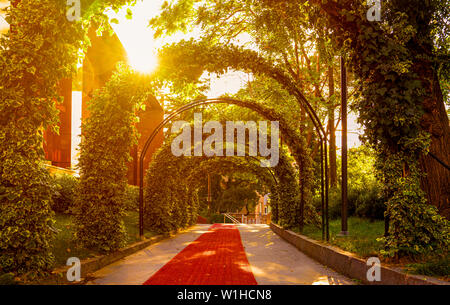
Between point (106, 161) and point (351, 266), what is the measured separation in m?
5.29

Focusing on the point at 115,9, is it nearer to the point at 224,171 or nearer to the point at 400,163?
the point at 400,163

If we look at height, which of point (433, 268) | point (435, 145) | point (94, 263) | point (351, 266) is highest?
point (435, 145)

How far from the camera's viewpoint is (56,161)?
14.5 m

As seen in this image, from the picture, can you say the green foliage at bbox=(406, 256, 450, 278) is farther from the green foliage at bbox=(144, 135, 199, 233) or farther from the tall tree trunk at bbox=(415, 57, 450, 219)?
the green foliage at bbox=(144, 135, 199, 233)

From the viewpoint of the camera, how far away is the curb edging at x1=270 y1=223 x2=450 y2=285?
15.1 ft

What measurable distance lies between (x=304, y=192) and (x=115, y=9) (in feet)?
30.9

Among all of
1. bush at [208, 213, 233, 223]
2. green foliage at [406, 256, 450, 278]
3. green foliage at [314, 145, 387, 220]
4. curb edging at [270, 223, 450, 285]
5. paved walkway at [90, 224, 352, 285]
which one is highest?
green foliage at [314, 145, 387, 220]

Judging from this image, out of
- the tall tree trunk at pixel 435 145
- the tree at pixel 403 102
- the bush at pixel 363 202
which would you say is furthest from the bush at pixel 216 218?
the tall tree trunk at pixel 435 145

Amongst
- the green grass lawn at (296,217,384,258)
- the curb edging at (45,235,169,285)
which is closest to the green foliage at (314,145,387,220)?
the green grass lawn at (296,217,384,258)

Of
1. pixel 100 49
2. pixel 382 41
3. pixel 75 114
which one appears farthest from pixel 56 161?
pixel 382 41

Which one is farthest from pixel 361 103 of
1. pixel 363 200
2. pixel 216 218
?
pixel 216 218

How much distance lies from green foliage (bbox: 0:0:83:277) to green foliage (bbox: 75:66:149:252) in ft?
9.16

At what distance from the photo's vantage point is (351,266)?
6.44m

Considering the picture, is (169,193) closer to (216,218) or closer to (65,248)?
(65,248)
